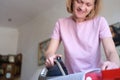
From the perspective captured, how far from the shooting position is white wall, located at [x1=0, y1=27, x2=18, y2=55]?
476 centimetres

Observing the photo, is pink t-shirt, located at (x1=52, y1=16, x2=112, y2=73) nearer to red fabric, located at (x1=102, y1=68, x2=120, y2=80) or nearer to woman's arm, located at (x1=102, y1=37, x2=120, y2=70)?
woman's arm, located at (x1=102, y1=37, x2=120, y2=70)

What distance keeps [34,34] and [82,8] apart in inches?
130

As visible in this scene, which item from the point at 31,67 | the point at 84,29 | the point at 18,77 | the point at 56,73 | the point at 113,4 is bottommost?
the point at 18,77

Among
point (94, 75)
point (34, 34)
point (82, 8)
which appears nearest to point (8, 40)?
point (34, 34)

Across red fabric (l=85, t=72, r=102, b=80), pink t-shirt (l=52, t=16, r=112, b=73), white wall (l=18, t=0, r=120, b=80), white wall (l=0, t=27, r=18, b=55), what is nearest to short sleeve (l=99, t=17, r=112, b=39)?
pink t-shirt (l=52, t=16, r=112, b=73)

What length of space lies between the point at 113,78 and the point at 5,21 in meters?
4.15

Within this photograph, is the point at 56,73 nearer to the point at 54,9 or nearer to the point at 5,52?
the point at 54,9

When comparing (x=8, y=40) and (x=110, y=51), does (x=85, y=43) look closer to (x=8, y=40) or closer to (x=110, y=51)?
(x=110, y=51)

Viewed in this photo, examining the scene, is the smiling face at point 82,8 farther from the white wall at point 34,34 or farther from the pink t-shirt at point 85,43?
the white wall at point 34,34

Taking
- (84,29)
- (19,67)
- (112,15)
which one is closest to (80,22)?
(84,29)

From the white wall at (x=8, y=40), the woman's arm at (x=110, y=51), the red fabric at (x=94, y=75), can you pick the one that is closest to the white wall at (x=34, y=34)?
the white wall at (x=8, y=40)

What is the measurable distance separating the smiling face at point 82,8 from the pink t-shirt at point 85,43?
0.12 ft

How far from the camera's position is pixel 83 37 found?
0.85 metres

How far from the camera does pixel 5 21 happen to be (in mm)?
4453
